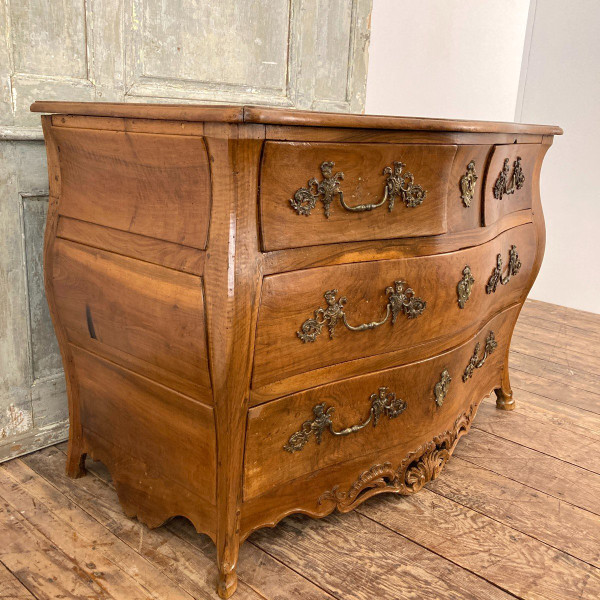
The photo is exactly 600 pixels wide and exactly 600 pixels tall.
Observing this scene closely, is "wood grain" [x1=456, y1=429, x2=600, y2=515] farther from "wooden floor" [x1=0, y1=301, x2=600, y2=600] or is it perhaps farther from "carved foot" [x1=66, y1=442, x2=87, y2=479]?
"carved foot" [x1=66, y1=442, x2=87, y2=479]

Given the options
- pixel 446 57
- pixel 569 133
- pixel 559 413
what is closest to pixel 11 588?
pixel 559 413

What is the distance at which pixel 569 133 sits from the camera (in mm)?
3699

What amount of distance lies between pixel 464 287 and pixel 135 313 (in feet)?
2.69

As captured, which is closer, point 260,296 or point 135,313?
point 260,296

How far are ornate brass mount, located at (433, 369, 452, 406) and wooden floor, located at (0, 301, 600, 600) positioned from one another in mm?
278

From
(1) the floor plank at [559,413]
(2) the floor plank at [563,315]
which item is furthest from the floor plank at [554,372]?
(2) the floor plank at [563,315]

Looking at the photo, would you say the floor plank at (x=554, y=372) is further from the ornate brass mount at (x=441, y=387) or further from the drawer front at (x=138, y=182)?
the drawer front at (x=138, y=182)

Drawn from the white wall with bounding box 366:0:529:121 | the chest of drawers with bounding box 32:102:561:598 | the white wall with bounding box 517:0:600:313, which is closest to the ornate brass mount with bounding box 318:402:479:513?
the chest of drawers with bounding box 32:102:561:598

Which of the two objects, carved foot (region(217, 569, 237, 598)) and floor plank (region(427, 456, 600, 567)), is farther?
floor plank (region(427, 456, 600, 567))

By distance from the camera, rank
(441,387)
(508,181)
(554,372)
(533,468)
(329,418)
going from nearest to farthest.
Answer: (329,418) → (441,387) → (508,181) → (533,468) → (554,372)

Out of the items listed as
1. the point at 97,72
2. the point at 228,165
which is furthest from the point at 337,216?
the point at 97,72

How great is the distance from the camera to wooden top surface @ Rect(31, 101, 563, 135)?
1058 millimetres

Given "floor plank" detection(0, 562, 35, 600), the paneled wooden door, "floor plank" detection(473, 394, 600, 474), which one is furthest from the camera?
"floor plank" detection(473, 394, 600, 474)

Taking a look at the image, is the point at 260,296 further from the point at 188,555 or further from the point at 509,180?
the point at 509,180
